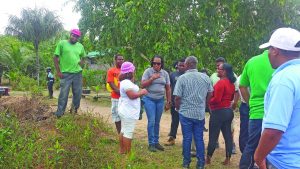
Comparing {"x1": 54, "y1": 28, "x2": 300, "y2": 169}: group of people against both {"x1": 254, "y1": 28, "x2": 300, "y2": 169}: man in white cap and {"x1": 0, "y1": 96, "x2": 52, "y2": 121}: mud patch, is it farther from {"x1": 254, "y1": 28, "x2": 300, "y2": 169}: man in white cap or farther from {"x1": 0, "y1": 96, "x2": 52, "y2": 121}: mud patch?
{"x1": 0, "y1": 96, "x2": 52, "y2": 121}: mud patch

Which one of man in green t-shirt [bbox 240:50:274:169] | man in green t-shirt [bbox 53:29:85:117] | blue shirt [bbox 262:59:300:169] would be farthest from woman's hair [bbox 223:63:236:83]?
blue shirt [bbox 262:59:300:169]

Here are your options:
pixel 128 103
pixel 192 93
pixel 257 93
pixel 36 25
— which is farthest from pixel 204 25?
pixel 36 25

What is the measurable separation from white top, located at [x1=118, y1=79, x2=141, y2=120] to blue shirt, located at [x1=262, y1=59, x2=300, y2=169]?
318 centimetres

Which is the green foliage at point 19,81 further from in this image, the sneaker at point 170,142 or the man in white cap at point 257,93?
the man in white cap at point 257,93

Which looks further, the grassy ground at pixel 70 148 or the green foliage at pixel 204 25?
the green foliage at pixel 204 25

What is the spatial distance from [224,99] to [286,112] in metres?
3.38

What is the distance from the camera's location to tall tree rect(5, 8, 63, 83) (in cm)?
2308

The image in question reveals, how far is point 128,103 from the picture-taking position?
18.2ft

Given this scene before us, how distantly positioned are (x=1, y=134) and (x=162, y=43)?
5.08m

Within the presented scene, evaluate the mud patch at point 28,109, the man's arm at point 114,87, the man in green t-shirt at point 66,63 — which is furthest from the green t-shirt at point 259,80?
the mud patch at point 28,109

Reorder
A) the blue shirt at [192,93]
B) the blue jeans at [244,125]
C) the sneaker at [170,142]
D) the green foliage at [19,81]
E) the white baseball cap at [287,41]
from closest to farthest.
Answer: the white baseball cap at [287,41] → the blue jeans at [244,125] → the blue shirt at [192,93] → the sneaker at [170,142] → the green foliage at [19,81]

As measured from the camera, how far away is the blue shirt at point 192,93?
5.38 meters

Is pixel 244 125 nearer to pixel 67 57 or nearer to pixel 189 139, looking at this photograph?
pixel 189 139

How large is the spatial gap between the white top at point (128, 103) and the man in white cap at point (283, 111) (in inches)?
122
